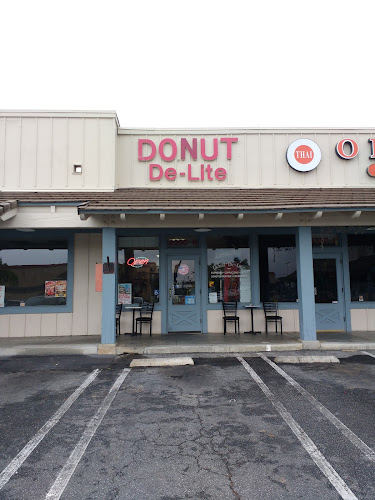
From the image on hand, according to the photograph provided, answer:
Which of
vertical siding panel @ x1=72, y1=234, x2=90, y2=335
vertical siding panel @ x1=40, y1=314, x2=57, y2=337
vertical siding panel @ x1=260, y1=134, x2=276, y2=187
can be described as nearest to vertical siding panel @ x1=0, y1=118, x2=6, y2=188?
vertical siding panel @ x1=72, y1=234, x2=90, y2=335

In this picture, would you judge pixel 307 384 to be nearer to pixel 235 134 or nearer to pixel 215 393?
pixel 215 393

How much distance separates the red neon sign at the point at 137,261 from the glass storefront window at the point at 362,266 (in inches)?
249

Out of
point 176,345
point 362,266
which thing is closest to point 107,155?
point 176,345

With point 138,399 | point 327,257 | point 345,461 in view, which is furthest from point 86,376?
point 327,257

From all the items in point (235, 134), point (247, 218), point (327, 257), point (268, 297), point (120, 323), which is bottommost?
point (120, 323)

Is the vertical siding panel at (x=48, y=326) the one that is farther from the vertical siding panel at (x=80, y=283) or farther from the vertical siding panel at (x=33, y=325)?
the vertical siding panel at (x=80, y=283)

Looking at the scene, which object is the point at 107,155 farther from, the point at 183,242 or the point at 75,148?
the point at 183,242

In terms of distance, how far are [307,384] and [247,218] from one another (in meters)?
4.37

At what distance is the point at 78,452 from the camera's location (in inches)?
138

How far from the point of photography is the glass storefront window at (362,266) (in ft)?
33.8

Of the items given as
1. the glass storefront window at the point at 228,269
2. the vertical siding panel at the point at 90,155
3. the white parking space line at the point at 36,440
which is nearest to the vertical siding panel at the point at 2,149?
the vertical siding panel at the point at 90,155

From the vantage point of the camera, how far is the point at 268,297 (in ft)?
33.4

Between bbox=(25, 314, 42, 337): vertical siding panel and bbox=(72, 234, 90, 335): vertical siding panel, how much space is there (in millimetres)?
983

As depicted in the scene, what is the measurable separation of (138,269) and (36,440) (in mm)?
6614
